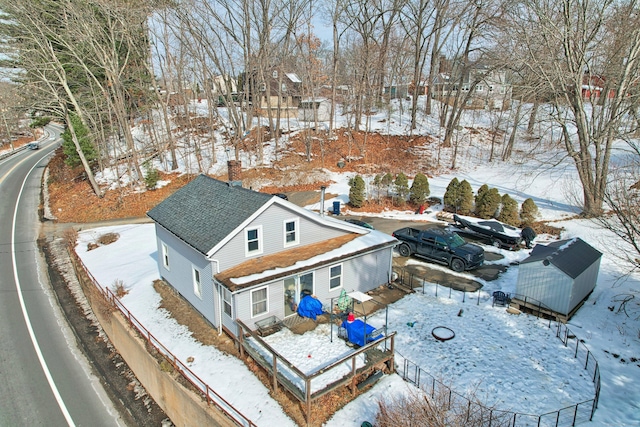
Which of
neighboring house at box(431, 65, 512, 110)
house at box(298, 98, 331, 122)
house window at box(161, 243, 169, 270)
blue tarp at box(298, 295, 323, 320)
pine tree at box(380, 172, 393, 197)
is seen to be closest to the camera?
A: blue tarp at box(298, 295, 323, 320)

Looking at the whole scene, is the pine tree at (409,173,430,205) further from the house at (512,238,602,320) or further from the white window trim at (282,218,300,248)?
the white window trim at (282,218,300,248)


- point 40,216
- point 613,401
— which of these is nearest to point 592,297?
point 613,401

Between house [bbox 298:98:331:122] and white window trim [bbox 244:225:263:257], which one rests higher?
house [bbox 298:98:331:122]

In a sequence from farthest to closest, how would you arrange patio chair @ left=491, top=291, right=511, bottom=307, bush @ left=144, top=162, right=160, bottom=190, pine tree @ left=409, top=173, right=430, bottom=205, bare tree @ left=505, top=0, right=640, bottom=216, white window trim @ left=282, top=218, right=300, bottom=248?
bush @ left=144, top=162, right=160, bottom=190, pine tree @ left=409, top=173, right=430, bottom=205, bare tree @ left=505, top=0, right=640, bottom=216, patio chair @ left=491, top=291, right=511, bottom=307, white window trim @ left=282, top=218, right=300, bottom=248

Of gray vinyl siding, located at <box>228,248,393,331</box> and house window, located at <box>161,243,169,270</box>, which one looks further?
house window, located at <box>161,243,169,270</box>

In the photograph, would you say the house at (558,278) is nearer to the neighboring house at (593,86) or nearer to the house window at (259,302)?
the house window at (259,302)

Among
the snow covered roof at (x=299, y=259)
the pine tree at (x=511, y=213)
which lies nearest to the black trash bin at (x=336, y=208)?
the snow covered roof at (x=299, y=259)

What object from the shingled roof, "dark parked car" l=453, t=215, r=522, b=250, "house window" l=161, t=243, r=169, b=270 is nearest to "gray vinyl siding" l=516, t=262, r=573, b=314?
"dark parked car" l=453, t=215, r=522, b=250
